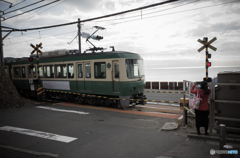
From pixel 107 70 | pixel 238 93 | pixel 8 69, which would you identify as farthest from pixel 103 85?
pixel 8 69

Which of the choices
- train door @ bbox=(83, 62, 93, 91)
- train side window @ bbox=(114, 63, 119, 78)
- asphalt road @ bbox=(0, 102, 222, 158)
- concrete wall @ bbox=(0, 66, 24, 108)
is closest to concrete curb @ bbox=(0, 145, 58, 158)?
asphalt road @ bbox=(0, 102, 222, 158)

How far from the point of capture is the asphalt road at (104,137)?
16.4ft

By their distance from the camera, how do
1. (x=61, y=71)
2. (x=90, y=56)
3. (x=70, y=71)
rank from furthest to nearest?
1. (x=61, y=71)
2. (x=70, y=71)
3. (x=90, y=56)

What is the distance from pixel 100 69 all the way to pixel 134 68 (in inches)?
81.5

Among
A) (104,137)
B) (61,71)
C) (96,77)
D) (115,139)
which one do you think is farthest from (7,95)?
(115,139)

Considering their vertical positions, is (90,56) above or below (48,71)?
above

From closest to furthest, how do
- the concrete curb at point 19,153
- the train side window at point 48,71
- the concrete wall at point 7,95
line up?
the concrete curb at point 19,153 → the concrete wall at point 7,95 → the train side window at point 48,71

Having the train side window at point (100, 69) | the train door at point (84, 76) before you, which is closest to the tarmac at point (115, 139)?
the train side window at point (100, 69)

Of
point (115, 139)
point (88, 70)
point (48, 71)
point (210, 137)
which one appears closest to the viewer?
point (210, 137)

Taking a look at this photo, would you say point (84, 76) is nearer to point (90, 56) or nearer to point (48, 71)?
point (90, 56)

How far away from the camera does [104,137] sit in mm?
6125

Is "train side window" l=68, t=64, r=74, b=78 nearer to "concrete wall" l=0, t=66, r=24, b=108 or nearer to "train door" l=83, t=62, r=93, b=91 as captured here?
"train door" l=83, t=62, r=93, b=91

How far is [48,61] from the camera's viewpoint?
14.2 m

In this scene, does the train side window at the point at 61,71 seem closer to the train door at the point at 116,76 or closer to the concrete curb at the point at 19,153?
the train door at the point at 116,76
